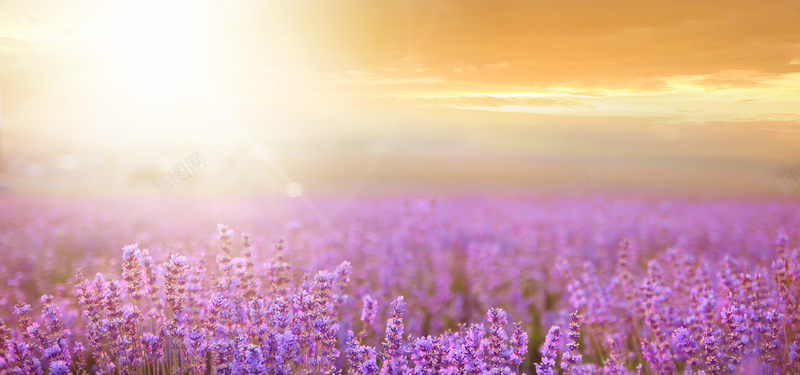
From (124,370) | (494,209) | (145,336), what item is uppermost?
(145,336)

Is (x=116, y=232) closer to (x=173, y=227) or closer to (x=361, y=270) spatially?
(x=173, y=227)

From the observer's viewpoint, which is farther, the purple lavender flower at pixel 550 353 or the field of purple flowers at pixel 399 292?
the field of purple flowers at pixel 399 292

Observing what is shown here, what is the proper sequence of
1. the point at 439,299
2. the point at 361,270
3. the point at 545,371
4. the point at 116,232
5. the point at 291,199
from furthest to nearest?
the point at 291,199 < the point at 116,232 < the point at 361,270 < the point at 439,299 < the point at 545,371

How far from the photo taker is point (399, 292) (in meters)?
6.21

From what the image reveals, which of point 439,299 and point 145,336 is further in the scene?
point 439,299

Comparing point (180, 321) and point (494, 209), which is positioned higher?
point (180, 321)

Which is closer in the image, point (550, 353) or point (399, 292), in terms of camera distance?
point (550, 353)

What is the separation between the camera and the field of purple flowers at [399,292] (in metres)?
2.71

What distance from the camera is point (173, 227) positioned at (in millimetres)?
10266

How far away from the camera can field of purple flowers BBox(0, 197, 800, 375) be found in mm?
2713

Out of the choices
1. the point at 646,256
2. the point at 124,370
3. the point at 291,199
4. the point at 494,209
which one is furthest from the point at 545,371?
the point at 291,199

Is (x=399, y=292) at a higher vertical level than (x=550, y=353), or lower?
lower

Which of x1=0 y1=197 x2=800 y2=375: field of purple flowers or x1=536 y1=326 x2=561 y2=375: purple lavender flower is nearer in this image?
Result: x1=536 y1=326 x2=561 y2=375: purple lavender flower

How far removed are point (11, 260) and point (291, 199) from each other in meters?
10.5
